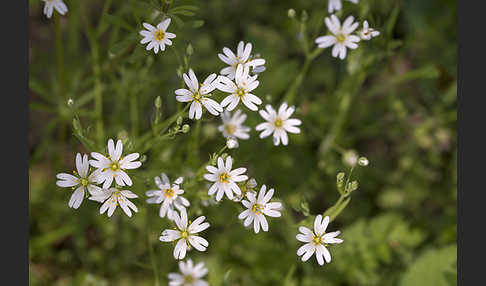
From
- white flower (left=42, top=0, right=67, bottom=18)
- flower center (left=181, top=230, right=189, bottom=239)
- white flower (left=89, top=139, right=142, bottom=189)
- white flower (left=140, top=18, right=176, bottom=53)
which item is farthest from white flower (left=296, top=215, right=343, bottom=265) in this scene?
white flower (left=42, top=0, right=67, bottom=18)

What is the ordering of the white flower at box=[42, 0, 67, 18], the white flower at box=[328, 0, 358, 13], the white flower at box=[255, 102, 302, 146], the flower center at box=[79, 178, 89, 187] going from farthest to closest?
the white flower at box=[328, 0, 358, 13], the white flower at box=[255, 102, 302, 146], the white flower at box=[42, 0, 67, 18], the flower center at box=[79, 178, 89, 187]

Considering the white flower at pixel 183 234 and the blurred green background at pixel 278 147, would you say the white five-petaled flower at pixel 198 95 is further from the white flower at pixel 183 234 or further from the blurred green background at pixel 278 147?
the blurred green background at pixel 278 147

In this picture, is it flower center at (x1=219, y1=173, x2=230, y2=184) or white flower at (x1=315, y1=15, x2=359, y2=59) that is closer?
flower center at (x1=219, y1=173, x2=230, y2=184)

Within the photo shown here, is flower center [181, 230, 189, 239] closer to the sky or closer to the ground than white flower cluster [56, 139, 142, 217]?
closer to the ground

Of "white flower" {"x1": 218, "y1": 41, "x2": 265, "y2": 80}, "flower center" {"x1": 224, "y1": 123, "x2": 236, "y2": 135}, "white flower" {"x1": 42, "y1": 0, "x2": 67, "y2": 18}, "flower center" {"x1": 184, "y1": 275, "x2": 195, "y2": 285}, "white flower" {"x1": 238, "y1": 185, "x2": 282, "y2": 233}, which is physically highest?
"white flower" {"x1": 42, "y1": 0, "x2": 67, "y2": 18}

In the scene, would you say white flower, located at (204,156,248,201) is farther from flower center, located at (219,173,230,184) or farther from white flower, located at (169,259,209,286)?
white flower, located at (169,259,209,286)

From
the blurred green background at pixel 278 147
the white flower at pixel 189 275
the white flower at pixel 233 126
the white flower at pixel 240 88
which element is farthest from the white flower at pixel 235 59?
the white flower at pixel 189 275

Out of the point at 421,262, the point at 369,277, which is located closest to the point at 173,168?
the point at 369,277

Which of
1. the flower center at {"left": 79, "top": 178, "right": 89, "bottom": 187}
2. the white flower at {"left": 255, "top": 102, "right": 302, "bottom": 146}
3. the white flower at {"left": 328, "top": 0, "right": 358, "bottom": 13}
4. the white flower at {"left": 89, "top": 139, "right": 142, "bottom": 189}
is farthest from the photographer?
the white flower at {"left": 328, "top": 0, "right": 358, "bottom": 13}
